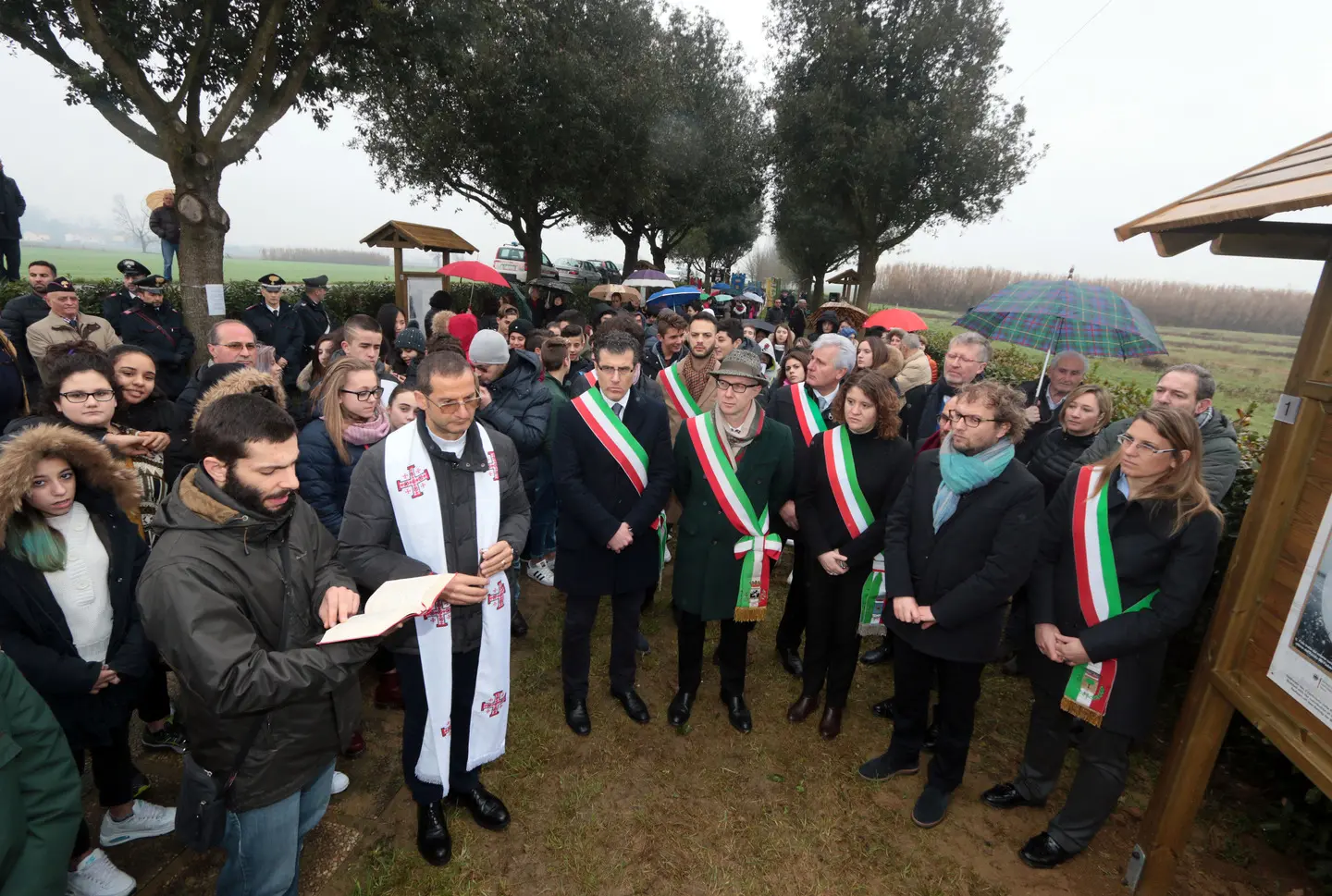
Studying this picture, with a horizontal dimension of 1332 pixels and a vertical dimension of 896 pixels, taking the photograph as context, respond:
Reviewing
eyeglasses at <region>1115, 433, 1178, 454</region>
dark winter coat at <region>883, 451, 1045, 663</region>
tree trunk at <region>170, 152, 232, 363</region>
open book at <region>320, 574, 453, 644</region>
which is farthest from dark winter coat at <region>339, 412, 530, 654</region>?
tree trunk at <region>170, 152, 232, 363</region>

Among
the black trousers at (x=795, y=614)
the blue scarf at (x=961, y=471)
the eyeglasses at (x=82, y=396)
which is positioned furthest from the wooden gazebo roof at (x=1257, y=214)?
the eyeglasses at (x=82, y=396)

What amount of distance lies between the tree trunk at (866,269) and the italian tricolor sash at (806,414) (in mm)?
20065

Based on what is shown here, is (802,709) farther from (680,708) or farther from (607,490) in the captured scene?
(607,490)

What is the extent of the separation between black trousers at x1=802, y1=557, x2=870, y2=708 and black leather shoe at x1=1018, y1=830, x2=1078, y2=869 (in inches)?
43.6

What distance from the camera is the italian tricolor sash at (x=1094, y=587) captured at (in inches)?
109

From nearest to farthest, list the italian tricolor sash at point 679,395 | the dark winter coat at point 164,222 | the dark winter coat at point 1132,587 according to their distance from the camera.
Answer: the dark winter coat at point 1132,587
the italian tricolor sash at point 679,395
the dark winter coat at point 164,222

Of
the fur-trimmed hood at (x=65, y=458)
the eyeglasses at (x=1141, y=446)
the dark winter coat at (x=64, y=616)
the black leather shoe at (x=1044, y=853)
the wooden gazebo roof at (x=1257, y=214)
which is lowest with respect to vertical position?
the black leather shoe at (x=1044, y=853)

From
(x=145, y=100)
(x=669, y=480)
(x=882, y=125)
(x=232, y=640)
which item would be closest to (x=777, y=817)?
(x=669, y=480)

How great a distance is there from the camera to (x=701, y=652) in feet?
12.5

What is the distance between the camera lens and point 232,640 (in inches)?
69.8

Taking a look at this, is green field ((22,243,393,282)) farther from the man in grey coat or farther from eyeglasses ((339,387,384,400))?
the man in grey coat

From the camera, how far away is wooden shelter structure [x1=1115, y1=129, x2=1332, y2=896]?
1.96 meters

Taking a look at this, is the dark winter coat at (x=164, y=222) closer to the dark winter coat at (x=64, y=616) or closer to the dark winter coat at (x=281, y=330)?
the dark winter coat at (x=281, y=330)

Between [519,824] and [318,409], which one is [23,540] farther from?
[519,824]
